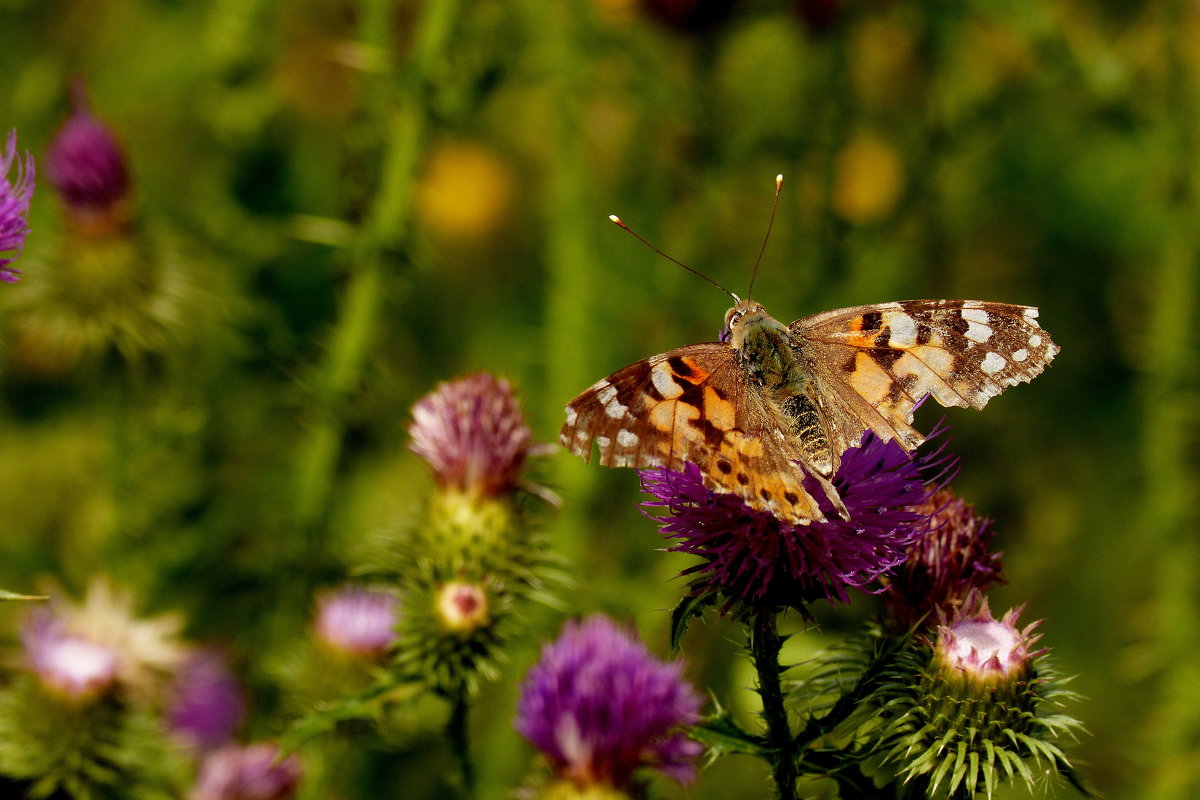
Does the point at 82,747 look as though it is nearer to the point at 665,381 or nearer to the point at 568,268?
the point at 665,381

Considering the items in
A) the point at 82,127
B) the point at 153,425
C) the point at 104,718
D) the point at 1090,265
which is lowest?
the point at 104,718

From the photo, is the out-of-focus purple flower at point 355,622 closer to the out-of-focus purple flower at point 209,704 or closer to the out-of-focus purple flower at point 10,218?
the out-of-focus purple flower at point 209,704

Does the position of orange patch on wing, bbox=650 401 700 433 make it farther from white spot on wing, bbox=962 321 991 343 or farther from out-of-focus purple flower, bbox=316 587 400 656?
out-of-focus purple flower, bbox=316 587 400 656

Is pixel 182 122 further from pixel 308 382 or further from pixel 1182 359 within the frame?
pixel 1182 359

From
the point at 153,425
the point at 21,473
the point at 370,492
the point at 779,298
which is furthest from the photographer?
the point at 370,492

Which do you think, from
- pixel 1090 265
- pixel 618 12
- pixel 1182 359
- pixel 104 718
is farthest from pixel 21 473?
pixel 1090 265

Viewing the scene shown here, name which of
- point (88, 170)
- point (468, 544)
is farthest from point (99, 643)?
point (88, 170)

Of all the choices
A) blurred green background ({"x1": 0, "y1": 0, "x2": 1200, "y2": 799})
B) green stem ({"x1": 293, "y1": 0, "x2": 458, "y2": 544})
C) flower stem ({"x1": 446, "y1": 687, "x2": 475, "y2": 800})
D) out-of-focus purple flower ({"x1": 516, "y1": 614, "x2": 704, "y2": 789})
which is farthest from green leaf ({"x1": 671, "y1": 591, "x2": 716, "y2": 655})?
green stem ({"x1": 293, "y1": 0, "x2": 458, "y2": 544})
